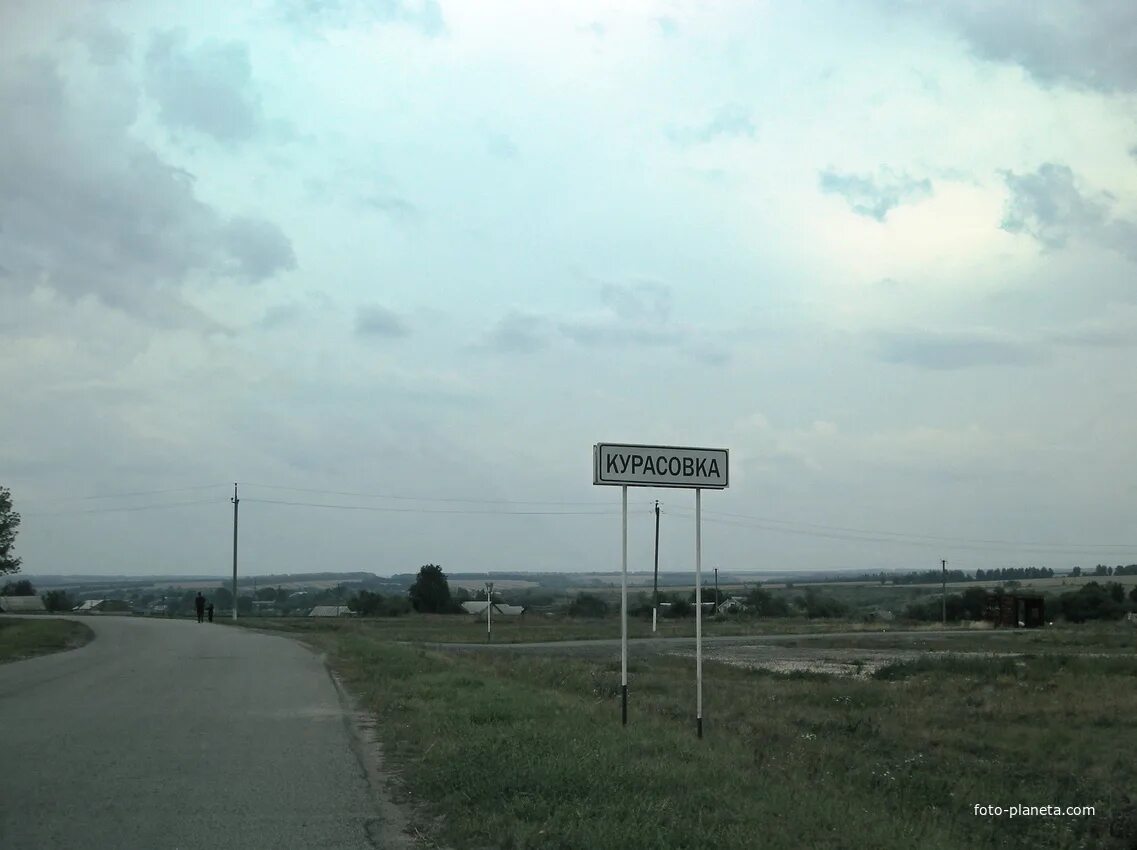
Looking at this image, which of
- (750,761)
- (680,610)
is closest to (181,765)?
(750,761)

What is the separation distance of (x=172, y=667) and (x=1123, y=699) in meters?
18.8

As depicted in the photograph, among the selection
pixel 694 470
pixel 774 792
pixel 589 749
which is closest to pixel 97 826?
pixel 589 749

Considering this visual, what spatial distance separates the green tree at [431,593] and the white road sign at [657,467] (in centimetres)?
8239

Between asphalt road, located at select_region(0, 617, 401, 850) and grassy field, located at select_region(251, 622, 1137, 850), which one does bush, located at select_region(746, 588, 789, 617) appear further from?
asphalt road, located at select_region(0, 617, 401, 850)

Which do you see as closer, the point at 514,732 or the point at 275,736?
the point at 514,732

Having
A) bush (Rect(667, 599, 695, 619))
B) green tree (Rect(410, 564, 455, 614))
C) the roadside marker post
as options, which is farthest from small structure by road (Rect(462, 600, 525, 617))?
the roadside marker post

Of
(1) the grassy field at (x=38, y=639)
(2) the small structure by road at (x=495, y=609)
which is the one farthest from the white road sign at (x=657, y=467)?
(2) the small structure by road at (x=495, y=609)

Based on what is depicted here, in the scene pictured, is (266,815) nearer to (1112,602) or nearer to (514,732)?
(514,732)

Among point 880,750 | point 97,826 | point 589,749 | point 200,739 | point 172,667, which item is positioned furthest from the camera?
point 172,667

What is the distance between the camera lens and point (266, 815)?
→ 8.34 metres

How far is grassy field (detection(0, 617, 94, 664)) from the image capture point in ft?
93.5

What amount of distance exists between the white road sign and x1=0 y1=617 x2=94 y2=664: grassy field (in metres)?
19.7

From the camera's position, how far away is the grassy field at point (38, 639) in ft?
93.5

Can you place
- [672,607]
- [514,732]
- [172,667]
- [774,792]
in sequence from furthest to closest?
[672,607] → [172,667] → [514,732] → [774,792]
